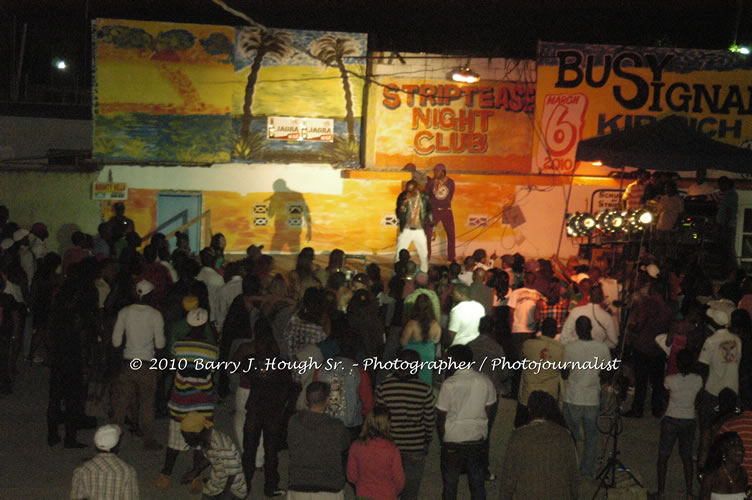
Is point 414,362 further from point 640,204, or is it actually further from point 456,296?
point 640,204

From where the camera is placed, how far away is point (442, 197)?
17406mm

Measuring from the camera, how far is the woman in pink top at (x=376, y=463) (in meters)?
6.84

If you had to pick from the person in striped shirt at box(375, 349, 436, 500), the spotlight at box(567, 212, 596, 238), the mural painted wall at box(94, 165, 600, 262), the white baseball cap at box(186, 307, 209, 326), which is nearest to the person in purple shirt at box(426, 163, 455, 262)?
the mural painted wall at box(94, 165, 600, 262)

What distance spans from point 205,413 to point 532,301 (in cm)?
508

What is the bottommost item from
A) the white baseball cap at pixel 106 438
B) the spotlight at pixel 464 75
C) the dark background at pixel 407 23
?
the white baseball cap at pixel 106 438

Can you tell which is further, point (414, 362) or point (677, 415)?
point (677, 415)

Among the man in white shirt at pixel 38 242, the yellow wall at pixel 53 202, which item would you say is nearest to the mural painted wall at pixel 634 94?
the yellow wall at pixel 53 202

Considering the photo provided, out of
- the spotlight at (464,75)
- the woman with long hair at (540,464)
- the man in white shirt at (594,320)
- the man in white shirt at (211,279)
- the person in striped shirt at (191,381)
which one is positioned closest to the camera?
the woman with long hair at (540,464)

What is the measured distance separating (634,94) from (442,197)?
5179 millimetres

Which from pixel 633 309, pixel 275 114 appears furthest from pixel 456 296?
pixel 275 114

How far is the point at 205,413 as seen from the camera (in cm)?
850

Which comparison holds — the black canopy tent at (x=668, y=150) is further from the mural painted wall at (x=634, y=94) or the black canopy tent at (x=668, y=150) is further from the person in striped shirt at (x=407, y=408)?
the person in striped shirt at (x=407, y=408)

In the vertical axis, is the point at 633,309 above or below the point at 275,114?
below

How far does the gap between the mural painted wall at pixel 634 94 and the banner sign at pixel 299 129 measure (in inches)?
182
